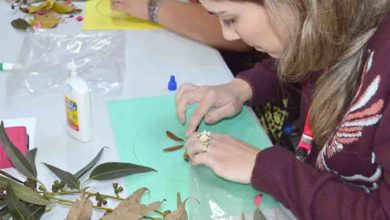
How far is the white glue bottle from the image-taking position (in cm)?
101

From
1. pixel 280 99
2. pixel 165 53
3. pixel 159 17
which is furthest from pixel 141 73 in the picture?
pixel 280 99

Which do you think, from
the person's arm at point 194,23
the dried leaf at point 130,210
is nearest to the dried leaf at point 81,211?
the dried leaf at point 130,210

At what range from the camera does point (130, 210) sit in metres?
0.84

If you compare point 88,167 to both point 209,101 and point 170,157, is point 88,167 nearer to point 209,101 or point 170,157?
point 170,157

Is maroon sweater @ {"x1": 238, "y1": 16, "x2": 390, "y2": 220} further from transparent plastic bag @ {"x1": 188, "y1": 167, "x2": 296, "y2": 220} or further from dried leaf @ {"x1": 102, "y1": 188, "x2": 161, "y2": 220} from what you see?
dried leaf @ {"x1": 102, "y1": 188, "x2": 161, "y2": 220}

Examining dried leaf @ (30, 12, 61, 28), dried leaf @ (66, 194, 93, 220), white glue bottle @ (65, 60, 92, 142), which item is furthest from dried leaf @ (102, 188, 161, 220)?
dried leaf @ (30, 12, 61, 28)

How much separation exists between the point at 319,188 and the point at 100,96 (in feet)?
1.95

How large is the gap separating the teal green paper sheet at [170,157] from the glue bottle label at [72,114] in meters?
0.09

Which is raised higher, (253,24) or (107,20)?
(253,24)

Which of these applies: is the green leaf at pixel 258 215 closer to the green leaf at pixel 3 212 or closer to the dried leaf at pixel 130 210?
the dried leaf at pixel 130 210

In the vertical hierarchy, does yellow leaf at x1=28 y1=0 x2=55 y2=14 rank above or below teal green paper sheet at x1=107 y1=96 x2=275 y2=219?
below

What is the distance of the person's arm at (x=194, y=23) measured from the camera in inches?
58.6

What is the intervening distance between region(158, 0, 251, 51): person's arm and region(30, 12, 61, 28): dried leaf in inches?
12.4

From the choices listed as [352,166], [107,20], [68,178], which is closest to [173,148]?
[68,178]
